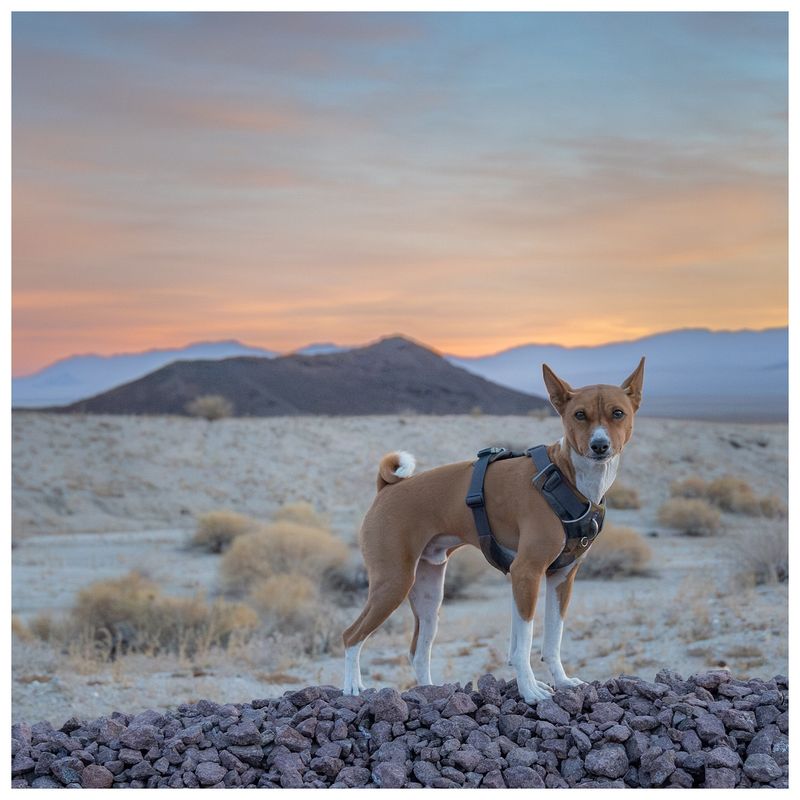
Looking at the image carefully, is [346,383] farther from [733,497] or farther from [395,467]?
[395,467]

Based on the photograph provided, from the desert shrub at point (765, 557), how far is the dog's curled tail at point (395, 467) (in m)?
9.96

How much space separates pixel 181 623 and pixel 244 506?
19.3 m

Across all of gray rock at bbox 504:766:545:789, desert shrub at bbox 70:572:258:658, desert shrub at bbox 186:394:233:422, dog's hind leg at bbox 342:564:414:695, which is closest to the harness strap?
dog's hind leg at bbox 342:564:414:695

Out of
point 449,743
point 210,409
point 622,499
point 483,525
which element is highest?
point 210,409

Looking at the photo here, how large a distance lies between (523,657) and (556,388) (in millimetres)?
1646

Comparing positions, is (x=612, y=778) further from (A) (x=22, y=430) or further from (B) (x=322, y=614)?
(A) (x=22, y=430)

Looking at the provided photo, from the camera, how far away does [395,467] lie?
6992 mm

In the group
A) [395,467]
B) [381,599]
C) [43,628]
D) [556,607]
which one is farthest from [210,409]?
[556,607]

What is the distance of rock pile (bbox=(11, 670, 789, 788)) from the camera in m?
6.10

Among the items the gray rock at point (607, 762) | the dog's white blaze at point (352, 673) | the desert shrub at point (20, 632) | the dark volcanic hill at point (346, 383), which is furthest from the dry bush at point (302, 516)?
the dark volcanic hill at point (346, 383)

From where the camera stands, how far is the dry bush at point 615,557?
19.1 m

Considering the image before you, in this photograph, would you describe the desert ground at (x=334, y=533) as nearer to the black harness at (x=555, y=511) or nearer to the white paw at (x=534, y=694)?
the white paw at (x=534, y=694)

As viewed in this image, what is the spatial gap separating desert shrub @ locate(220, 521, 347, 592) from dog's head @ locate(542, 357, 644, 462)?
13016 millimetres

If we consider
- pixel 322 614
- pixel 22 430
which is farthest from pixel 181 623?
pixel 22 430
